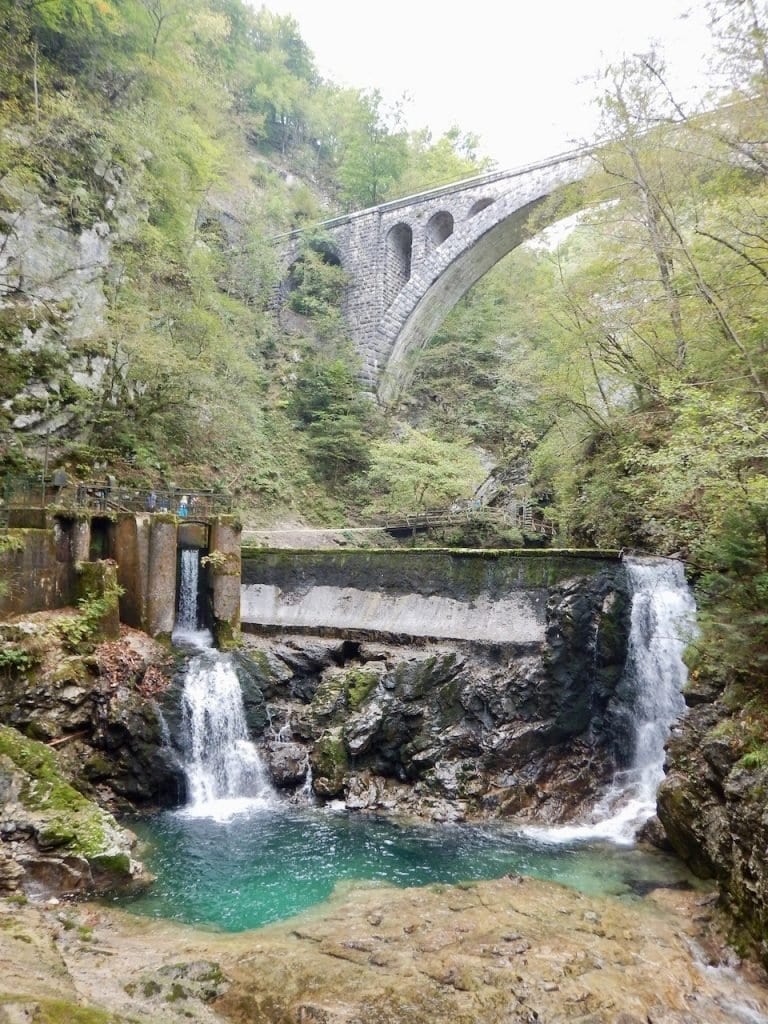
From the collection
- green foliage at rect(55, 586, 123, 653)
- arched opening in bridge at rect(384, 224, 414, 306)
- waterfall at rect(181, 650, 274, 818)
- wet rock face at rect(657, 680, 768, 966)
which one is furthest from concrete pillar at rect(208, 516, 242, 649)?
arched opening in bridge at rect(384, 224, 414, 306)

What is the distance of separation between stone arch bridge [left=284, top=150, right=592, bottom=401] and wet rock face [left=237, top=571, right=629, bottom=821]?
58.8ft

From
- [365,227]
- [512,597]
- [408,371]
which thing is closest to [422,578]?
[512,597]

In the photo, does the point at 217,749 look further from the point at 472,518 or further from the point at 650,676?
the point at 472,518

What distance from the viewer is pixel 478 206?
25766 millimetres

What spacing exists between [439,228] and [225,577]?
71.9 ft

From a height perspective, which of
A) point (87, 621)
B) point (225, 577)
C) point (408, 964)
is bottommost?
point (408, 964)

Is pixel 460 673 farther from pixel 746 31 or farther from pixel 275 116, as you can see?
pixel 275 116

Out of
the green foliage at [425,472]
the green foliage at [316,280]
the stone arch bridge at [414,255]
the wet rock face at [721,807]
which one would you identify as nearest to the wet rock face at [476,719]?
the wet rock face at [721,807]

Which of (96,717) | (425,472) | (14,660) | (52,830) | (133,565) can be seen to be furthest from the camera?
(425,472)

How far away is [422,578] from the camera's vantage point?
41.1 feet

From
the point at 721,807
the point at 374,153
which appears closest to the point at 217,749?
the point at 721,807

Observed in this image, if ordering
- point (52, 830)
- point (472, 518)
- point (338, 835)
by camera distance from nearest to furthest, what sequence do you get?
point (52, 830) < point (338, 835) < point (472, 518)

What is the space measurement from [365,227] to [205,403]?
577 inches

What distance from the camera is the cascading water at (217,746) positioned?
9.76m
